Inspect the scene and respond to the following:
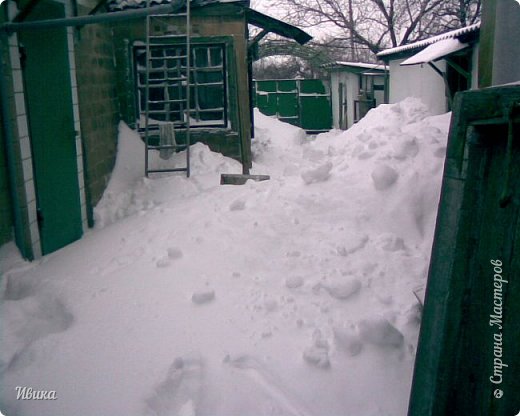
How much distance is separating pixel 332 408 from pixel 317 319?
25.8 inches

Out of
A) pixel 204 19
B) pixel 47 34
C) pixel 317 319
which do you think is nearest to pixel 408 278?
pixel 317 319

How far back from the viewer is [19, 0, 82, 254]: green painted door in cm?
473

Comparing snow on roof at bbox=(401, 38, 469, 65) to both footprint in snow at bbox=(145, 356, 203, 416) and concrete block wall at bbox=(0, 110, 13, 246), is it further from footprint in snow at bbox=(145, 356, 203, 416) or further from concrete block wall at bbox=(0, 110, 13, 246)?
footprint in snow at bbox=(145, 356, 203, 416)

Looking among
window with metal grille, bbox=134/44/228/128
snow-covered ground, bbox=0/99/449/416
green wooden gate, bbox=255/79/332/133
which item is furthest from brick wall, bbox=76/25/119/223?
green wooden gate, bbox=255/79/332/133

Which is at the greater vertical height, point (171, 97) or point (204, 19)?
point (204, 19)

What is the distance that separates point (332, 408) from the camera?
2.69m

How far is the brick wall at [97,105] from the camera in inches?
241

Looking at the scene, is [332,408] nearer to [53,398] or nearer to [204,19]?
[53,398]

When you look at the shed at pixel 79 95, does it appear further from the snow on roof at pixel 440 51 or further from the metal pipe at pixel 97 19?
the snow on roof at pixel 440 51

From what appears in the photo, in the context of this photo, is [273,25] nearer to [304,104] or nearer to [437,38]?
[437,38]

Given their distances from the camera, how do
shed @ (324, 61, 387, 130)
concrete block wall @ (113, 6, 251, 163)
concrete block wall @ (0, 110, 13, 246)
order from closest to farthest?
concrete block wall @ (0, 110, 13, 246)
concrete block wall @ (113, 6, 251, 163)
shed @ (324, 61, 387, 130)

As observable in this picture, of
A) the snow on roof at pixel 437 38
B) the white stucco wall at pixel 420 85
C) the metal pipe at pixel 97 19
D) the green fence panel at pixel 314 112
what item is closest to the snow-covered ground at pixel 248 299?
the metal pipe at pixel 97 19

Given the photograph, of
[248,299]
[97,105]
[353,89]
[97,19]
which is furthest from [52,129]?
[353,89]

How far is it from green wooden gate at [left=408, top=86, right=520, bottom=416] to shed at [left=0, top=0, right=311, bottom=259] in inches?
116
